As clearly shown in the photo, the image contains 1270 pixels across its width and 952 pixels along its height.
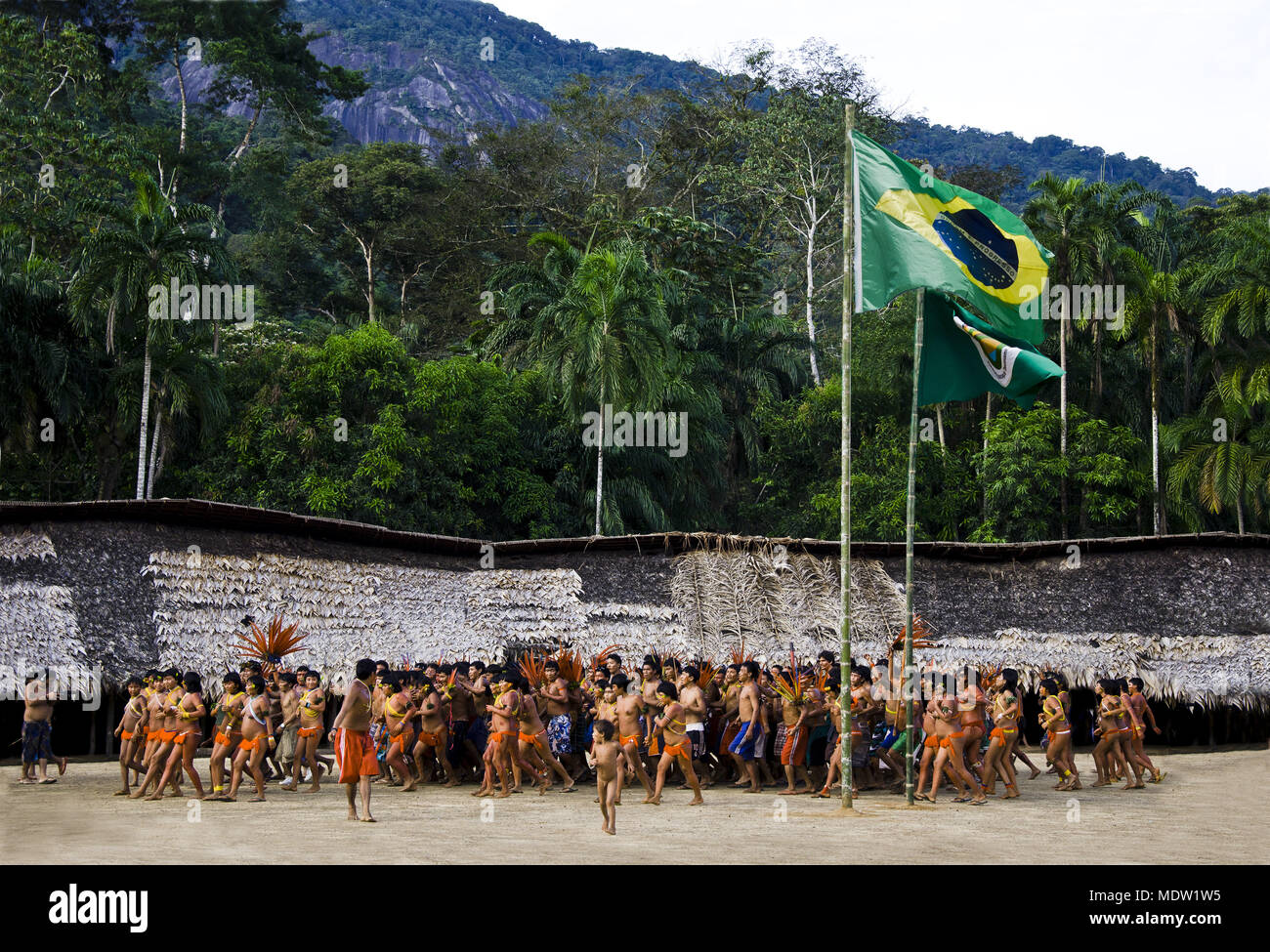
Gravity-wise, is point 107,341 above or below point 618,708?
above

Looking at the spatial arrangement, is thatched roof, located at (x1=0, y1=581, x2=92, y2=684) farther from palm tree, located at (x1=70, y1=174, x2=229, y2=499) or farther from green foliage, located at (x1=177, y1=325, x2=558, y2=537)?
green foliage, located at (x1=177, y1=325, x2=558, y2=537)

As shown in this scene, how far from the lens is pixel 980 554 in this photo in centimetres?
2491

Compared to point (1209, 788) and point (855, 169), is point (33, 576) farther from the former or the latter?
point (1209, 788)

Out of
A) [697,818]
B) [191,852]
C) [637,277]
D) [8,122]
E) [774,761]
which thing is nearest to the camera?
[191,852]

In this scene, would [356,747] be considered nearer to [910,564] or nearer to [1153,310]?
[910,564]

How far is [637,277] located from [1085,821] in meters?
22.5

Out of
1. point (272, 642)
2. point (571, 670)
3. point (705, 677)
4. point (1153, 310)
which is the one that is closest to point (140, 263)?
point (272, 642)

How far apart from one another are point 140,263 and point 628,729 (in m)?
20.2

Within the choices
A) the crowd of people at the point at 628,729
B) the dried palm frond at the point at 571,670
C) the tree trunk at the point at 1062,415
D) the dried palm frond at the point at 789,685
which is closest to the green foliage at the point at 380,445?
the tree trunk at the point at 1062,415

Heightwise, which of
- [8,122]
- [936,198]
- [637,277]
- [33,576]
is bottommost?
[33,576]

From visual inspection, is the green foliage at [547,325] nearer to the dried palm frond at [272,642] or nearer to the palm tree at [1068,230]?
the palm tree at [1068,230]

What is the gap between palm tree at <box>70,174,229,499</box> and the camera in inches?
1161

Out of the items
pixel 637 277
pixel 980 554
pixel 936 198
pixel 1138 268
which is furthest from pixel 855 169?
pixel 1138 268

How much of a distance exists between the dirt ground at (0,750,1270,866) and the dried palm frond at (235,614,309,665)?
12.4 feet
